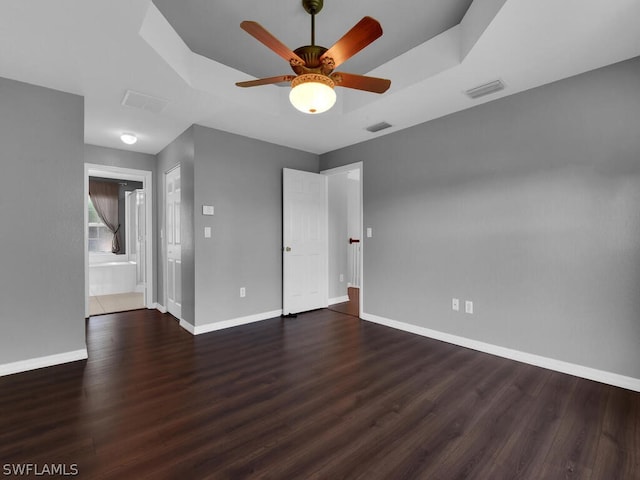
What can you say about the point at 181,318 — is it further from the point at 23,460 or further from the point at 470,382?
the point at 470,382

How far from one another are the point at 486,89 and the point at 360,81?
1.51 m

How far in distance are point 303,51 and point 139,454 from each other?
249cm

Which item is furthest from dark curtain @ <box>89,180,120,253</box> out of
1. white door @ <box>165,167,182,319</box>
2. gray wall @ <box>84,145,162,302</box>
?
white door @ <box>165,167,182,319</box>

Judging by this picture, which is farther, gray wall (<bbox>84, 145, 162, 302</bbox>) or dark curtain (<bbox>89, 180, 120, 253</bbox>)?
dark curtain (<bbox>89, 180, 120, 253</bbox>)

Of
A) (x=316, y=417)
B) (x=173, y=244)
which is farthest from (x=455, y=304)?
(x=173, y=244)

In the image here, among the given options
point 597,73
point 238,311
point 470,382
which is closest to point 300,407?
point 470,382

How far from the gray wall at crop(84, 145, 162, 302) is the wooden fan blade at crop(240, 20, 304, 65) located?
3.98 metres

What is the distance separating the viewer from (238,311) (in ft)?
13.3

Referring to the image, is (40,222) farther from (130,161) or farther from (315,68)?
(315,68)

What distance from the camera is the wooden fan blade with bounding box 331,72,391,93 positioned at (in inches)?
76.9

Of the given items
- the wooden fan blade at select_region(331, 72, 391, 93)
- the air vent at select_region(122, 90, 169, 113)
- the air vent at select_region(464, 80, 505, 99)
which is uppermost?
the air vent at select_region(122, 90, 169, 113)

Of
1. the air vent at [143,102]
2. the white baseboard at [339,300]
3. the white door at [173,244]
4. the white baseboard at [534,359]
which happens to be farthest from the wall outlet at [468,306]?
the air vent at [143,102]

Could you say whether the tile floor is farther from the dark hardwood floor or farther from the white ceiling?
the white ceiling

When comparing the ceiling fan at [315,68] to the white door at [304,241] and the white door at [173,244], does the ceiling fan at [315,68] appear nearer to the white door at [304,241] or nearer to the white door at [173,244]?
the white door at [304,241]
